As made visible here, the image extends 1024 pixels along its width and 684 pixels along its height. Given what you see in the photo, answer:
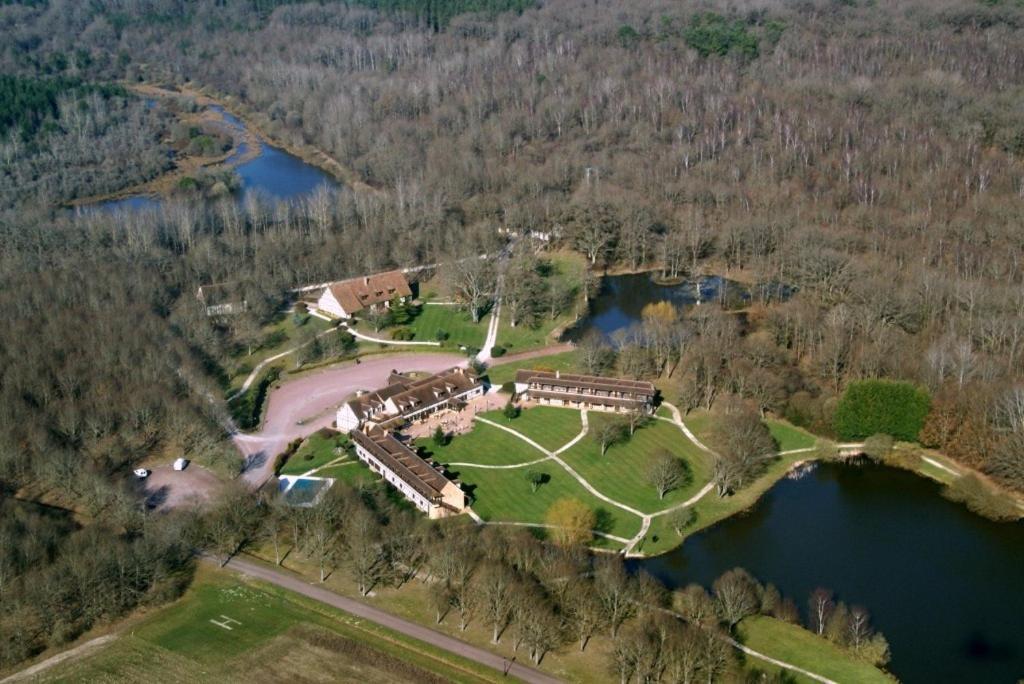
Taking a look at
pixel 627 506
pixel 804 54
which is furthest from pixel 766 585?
pixel 804 54

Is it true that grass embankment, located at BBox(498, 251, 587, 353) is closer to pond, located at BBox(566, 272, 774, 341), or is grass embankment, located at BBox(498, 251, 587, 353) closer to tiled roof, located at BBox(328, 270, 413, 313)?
pond, located at BBox(566, 272, 774, 341)

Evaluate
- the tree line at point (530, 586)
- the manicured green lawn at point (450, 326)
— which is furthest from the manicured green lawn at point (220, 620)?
the manicured green lawn at point (450, 326)

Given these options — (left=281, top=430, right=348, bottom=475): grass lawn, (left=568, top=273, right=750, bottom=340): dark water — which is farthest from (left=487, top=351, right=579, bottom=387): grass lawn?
(left=281, top=430, right=348, bottom=475): grass lawn

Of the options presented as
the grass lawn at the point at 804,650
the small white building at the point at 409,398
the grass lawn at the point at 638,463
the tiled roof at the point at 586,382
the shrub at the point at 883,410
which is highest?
the shrub at the point at 883,410

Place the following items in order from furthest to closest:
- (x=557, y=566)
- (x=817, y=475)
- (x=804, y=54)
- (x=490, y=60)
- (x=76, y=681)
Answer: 1. (x=490, y=60)
2. (x=804, y=54)
3. (x=817, y=475)
4. (x=557, y=566)
5. (x=76, y=681)

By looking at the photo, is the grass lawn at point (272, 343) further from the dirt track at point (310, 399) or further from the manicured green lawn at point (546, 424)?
the manicured green lawn at point (546, 424)

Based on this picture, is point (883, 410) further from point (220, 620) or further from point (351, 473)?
point (220, 620)

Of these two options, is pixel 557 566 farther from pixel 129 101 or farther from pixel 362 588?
pixel 129 101
